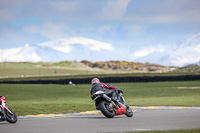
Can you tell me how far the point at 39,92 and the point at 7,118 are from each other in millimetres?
41919

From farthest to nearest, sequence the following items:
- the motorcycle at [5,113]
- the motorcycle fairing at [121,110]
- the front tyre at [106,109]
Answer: the motorcycle fairing at [121,110] → the front tyre at [106,109] → the motorcycle at [5,113]

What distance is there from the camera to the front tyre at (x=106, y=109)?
19.3 m

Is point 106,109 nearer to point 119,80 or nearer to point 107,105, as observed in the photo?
point 107,105

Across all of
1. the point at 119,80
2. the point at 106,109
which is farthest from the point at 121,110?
the point at 119,80

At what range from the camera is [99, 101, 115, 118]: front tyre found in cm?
1933

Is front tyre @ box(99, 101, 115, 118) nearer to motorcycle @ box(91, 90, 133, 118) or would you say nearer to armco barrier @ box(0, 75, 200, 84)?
motorcycle @ box(91, 90, 133, 118)

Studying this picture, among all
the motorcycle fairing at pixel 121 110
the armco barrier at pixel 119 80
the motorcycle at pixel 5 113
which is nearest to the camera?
the motorcycle at pixel 5 113

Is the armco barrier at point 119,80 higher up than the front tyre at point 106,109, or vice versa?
the armco barrier at point 119,80

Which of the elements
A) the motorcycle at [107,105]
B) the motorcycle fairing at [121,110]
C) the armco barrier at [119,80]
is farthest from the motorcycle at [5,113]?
the armco barrier at [119,80]

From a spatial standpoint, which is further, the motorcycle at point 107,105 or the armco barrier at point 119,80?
the armco barrier at point 119,80

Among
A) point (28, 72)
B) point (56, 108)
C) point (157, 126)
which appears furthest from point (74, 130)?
point (28, 72)

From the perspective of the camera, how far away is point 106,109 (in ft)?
64.0

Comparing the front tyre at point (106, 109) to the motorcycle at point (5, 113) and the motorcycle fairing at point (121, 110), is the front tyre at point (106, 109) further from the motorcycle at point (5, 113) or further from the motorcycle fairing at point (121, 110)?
the motorcycle at point (5, 113)

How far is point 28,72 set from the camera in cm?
13075
